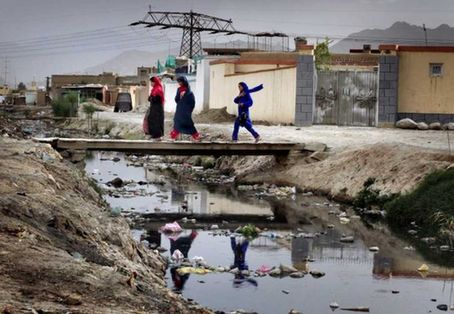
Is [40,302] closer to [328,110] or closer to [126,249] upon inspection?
[126,249]

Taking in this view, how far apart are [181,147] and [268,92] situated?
14628 millimetres

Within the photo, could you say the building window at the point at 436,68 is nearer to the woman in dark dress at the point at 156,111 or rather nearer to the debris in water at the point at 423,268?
the woman in dark dress at the point at 156,111

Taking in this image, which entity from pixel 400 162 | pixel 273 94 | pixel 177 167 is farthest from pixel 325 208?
pixel 273 94

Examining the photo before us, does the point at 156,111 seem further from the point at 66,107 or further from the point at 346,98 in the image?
the point at 66,107

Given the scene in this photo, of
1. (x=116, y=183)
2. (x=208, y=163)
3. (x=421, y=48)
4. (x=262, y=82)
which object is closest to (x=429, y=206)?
(x=116, y=183)

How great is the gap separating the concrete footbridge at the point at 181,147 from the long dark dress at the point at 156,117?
58cm

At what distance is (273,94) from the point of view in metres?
33.3

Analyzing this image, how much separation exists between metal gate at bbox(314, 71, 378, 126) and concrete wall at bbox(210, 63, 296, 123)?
1076 millimetres

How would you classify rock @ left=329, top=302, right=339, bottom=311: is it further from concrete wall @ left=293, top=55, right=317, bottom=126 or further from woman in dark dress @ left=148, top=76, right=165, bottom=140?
concrete wall @ left=293, top=55, right=317, bottom=126

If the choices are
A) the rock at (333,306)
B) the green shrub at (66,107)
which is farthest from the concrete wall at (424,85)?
the green shrub at (66,107)

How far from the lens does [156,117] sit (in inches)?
792

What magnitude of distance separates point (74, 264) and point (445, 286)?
16.6ft

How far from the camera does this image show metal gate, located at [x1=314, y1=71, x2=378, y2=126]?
30391 millimetres

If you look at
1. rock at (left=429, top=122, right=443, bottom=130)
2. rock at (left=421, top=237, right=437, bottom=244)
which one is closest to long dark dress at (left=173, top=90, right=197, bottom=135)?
rock at (left=421, top=237, right=437, bottom=244)
